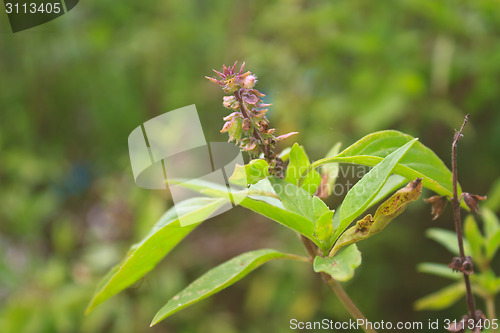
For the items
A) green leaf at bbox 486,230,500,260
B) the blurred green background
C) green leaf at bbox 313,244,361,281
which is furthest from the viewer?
the blurred green background

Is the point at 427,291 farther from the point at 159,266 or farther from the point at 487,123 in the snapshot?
the point at 159,266

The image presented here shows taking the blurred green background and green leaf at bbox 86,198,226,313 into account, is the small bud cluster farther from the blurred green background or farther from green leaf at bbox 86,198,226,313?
the blurred green background

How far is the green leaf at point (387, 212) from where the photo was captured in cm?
22

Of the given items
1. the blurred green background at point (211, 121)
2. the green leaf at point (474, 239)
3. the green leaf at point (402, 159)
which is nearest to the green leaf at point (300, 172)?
the green leaf at point (402, 159)

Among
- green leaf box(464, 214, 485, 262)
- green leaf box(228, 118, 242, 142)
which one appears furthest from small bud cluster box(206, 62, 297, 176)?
green leaf box(464, 214, 485, 262)

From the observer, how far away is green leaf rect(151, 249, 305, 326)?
23 cm

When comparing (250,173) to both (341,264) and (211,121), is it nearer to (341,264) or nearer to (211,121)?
(341,264)

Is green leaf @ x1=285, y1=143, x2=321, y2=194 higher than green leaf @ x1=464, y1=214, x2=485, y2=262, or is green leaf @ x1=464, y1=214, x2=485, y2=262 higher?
green leaf @ x1=285, y1=143, x2=321, y2=194

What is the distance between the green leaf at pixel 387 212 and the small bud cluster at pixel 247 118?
0.05 meters

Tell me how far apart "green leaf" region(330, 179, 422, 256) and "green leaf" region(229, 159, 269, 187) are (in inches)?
2.2

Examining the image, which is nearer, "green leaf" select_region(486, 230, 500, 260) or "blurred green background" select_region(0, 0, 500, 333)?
"green leaf" select_region(486, 230, 500, 260)

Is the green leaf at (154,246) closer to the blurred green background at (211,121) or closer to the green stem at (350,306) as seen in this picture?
the green stem at (350,306)

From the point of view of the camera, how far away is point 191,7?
1.34 metres

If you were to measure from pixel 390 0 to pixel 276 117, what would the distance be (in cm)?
30
